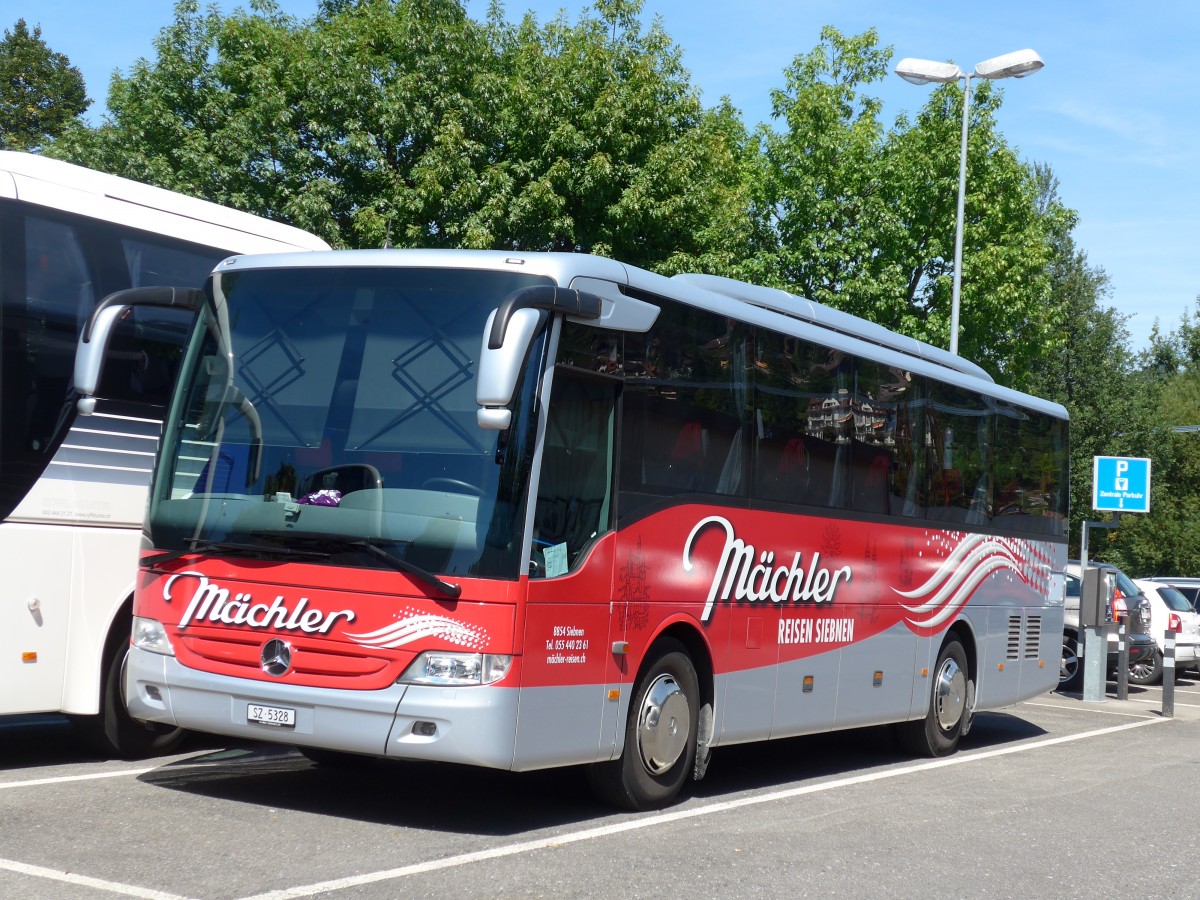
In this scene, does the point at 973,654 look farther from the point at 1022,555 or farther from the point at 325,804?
the point at 325,804

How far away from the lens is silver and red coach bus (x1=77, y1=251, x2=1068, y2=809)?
756cm

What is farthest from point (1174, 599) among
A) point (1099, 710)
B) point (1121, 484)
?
point (1099, 710)

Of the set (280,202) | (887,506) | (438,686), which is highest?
(280,202)

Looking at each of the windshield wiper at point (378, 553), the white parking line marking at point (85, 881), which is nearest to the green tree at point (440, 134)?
the windshield wiper at point (378, 553)

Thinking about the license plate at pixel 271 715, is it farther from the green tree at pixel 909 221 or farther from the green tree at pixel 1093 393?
the green tree at pixel 1093 393

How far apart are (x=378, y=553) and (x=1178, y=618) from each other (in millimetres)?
20137

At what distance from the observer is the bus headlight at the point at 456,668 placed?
24.7 feet

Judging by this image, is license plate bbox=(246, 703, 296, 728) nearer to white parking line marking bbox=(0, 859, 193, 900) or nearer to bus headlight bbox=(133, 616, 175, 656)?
bus headlight bbox=(133, 616, 175, 656)

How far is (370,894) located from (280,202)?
2249 centimetres

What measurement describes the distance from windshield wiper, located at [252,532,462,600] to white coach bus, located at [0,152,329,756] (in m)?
1.83

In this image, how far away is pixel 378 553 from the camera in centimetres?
759

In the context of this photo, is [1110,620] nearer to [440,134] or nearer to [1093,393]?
[440,134]

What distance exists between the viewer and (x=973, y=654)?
1408 centimetres

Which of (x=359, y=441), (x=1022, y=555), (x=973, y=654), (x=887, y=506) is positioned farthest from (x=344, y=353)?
(x=1022, y=555)
